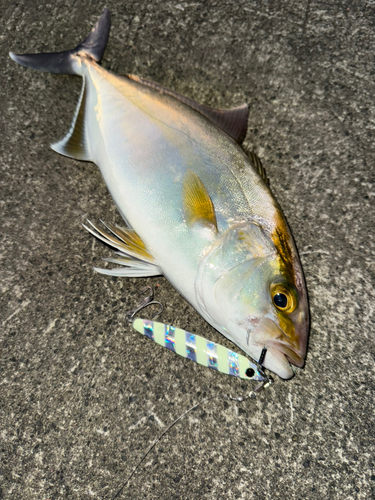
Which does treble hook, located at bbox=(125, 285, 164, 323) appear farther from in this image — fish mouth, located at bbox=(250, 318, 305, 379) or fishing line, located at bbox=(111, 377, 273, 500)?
fish mouth, located at bbox=(250, 318, 305, 379)

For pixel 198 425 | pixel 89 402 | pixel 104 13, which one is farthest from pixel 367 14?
pixel 89 402

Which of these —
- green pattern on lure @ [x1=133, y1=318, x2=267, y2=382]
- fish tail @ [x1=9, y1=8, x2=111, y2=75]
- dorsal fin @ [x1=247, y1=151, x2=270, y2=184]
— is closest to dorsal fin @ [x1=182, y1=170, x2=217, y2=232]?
dorsal fin @ [x1=247, y1=151, x2=270, y2=184]

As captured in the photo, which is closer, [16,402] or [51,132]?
[16,402]

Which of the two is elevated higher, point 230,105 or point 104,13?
point 104,13

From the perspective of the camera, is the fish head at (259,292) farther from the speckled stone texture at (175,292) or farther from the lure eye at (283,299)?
the speckled stone texture at (175,292)

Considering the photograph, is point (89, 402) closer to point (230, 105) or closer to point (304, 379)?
point (304, 379)

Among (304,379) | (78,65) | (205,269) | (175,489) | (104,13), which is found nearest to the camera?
(205,269)
